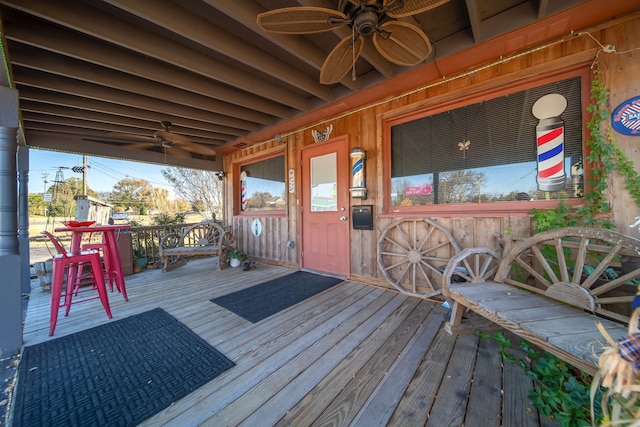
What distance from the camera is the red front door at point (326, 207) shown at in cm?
343

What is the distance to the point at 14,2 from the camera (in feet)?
5.22

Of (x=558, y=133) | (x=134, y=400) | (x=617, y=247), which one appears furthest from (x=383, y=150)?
(x=134, y=400)

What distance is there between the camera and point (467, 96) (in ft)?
8.11

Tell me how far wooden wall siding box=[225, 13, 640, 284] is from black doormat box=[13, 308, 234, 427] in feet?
7.38

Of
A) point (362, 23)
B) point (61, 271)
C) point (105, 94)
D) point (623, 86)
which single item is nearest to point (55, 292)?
point (61, 271)

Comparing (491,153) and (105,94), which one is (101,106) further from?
(491,153)

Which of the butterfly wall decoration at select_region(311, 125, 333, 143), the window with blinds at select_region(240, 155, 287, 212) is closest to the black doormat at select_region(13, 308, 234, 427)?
the window with blinds at select_region(240, 155, 287, 212)

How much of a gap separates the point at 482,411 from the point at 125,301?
3484 mm

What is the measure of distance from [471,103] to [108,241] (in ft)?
14.1

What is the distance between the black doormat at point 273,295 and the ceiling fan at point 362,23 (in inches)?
94.9

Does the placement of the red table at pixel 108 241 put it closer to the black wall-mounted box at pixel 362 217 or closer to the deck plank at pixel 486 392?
the black wall-mounted box at pixel 362 217

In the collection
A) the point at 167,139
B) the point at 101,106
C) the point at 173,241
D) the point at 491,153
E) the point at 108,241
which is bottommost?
the point at 173,241

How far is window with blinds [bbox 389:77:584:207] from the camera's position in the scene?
204 centimetres

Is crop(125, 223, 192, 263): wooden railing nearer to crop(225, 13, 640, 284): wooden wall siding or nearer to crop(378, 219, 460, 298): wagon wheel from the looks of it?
crop(225, 13, 640, 284): wooden wall siding
